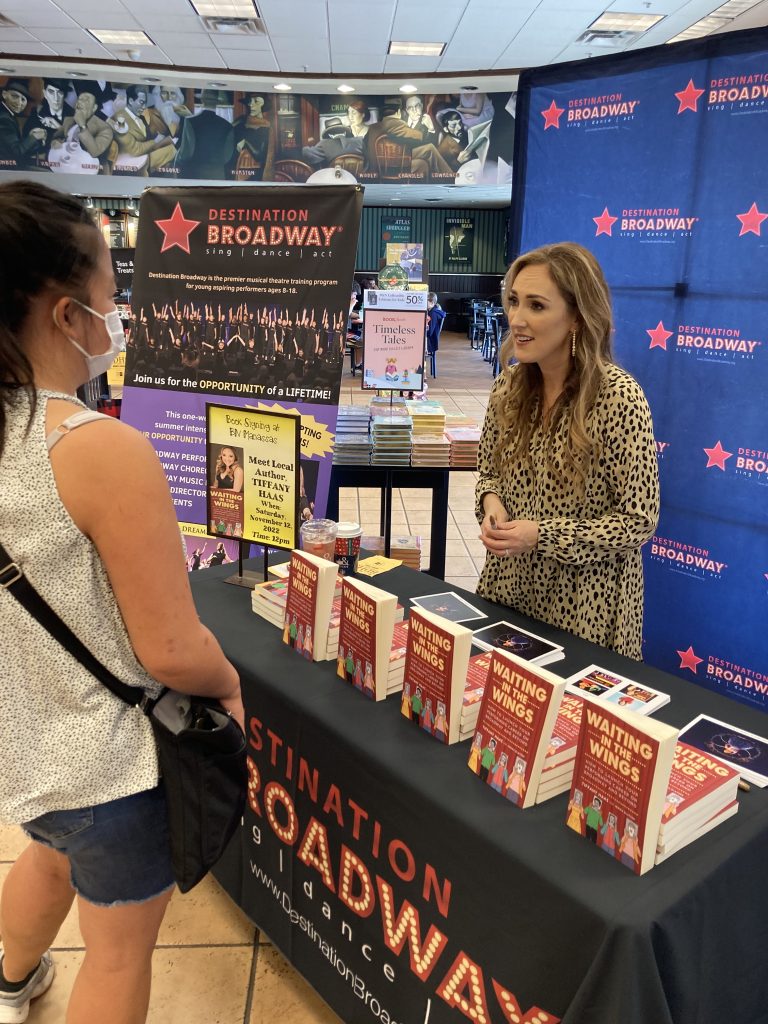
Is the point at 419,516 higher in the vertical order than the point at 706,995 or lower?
lower

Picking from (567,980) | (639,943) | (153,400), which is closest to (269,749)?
(567,980)

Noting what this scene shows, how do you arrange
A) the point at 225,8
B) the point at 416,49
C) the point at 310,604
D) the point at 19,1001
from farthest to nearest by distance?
1. the point at 416,49
2. the point at 225,8
3. the point at 19,1001
4. the point at 310,604

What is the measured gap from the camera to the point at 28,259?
951mm

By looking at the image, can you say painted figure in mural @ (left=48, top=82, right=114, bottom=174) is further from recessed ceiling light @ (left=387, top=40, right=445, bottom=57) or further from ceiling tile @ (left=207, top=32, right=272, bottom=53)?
recessed ceiling light @ (left=387, top=40, right=445, bottom=57)

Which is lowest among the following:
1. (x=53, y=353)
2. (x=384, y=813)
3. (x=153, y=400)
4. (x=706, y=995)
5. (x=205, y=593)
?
(x=706, y=995)

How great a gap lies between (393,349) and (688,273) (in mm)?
1970

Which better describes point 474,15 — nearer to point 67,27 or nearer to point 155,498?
point 67,27

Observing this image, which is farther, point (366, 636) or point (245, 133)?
A: point (245, 133)

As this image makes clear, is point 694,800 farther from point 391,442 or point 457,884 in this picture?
point 391,442

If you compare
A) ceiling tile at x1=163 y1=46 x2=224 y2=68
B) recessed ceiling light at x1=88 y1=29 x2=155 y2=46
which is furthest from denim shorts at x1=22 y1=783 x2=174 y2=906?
ceiling tile at x1=163 y1=46 x2=224 y2=68

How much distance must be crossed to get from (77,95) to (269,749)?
11.8 m

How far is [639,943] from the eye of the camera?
0.96m

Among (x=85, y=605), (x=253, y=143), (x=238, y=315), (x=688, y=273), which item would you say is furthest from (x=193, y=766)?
(x=253, y=143)

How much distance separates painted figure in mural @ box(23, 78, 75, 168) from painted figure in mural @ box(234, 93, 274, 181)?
7.85 feet
